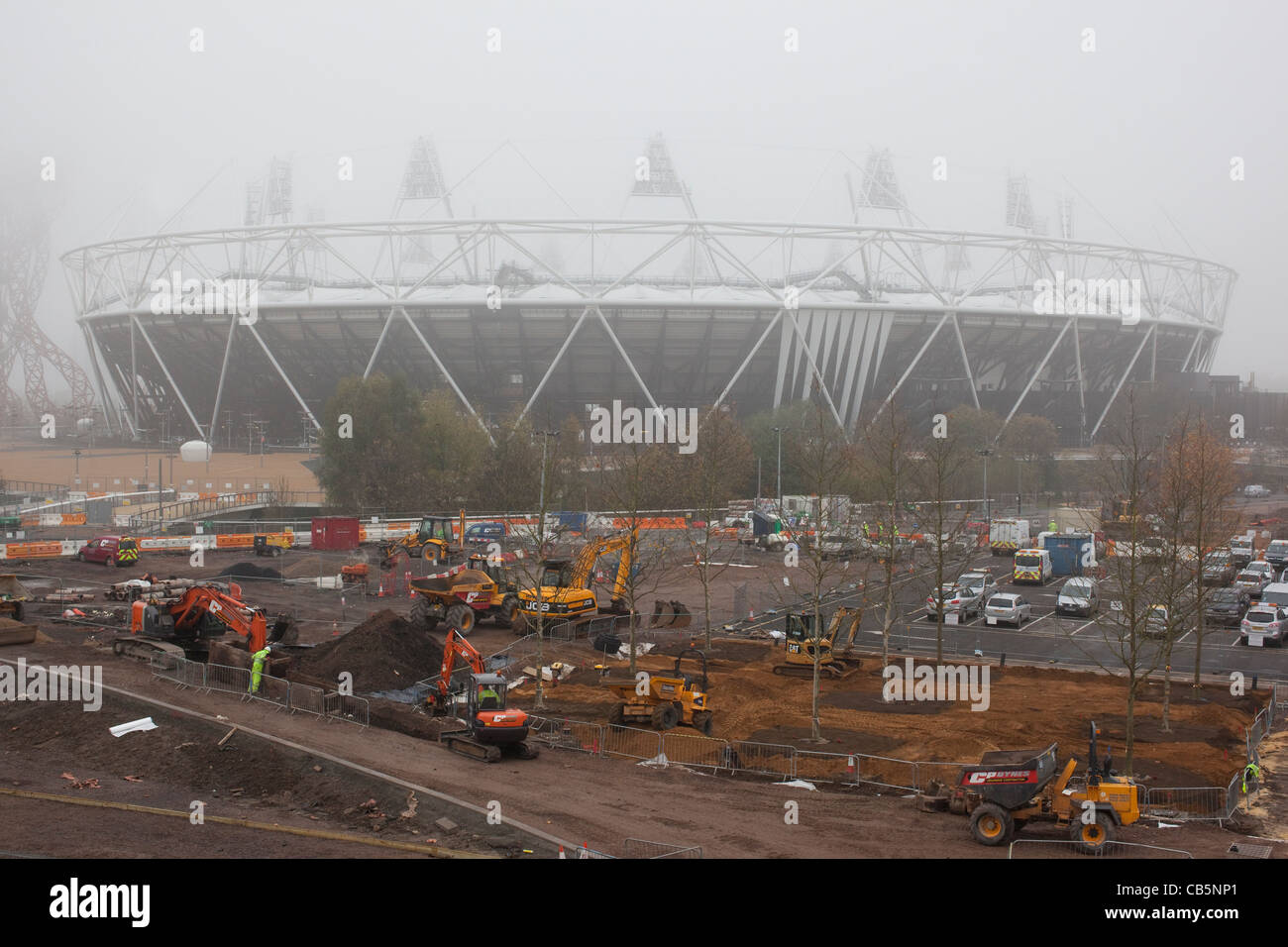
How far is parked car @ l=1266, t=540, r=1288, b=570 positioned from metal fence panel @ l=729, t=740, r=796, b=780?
2535 centimetres

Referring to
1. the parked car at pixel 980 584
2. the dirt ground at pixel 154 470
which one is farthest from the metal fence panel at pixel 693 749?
the dirt ground at pixel 154 470

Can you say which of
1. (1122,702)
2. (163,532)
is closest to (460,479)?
(163,532)

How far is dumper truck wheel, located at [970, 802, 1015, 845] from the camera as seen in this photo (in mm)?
10797

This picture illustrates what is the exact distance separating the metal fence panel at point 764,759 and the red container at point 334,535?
83.4 ft

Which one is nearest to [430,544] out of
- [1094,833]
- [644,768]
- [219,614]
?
[219,614]

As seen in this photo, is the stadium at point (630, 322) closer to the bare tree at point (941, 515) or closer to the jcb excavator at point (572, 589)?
the bare tree at point (941, 515)

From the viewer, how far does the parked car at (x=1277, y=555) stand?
110ft

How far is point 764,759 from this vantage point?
46.3 feet

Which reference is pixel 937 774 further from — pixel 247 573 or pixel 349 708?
pixel 247 573

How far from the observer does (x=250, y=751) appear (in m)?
13.2

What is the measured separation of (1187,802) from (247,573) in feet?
81.4

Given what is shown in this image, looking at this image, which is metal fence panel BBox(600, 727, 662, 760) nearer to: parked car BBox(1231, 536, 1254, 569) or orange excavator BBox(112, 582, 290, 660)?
orange excavator BBox(112, 582, 290, 660)

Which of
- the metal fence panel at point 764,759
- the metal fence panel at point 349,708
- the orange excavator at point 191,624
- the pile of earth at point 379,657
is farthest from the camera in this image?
the orange excavator at point 191,624
